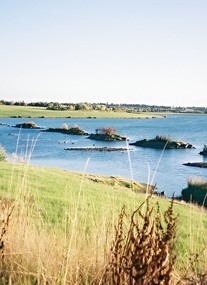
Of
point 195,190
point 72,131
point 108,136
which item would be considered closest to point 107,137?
point 108,136

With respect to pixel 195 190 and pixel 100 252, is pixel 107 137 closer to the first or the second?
pixel 195 190

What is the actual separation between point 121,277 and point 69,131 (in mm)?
77432

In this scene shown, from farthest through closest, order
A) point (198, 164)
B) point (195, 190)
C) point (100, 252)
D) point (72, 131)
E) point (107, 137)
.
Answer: point (72, 131)
point (107, 137)
point (198, 164)
point (195, 190)
point (100, 252)

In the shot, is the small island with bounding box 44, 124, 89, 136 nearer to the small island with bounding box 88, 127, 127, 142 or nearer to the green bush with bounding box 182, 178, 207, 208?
the small island with bounding box 88, 127, 127, 142

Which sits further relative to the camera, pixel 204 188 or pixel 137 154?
pixel 137 154

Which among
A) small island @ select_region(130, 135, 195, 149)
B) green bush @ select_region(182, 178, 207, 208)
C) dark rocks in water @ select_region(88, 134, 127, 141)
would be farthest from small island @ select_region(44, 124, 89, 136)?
green bush @ select_region(182, 178, 207, 208)

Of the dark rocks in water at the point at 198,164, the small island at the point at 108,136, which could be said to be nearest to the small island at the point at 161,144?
the small island at the point at 108,136

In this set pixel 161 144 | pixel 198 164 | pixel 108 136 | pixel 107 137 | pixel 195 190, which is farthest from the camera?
pixel 108 136

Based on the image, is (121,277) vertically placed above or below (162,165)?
above

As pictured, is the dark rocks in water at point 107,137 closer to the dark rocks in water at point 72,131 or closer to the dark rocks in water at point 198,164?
the dark rocks in water at point 72,131

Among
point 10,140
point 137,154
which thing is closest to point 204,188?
point 137,154

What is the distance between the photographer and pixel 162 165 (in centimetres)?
4269

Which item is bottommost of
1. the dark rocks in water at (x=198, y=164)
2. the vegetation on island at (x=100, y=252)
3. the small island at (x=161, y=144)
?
the dark rocks in water at (x=198, y=164)

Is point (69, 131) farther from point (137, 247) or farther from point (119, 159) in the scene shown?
point (137, 247)
